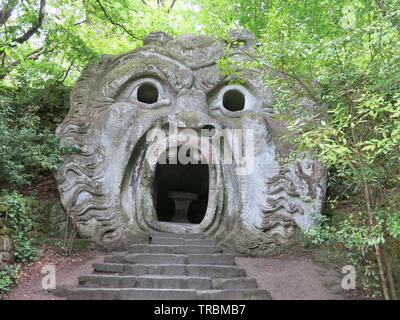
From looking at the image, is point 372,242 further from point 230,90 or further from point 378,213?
point 230,90

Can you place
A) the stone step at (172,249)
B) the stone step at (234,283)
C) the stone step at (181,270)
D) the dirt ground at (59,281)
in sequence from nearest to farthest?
the dirt ground at (59,281) < the stone step at (234,283) < the stone step at (181,270) < the stone step at (172,249)

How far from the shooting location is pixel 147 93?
28.2 feet

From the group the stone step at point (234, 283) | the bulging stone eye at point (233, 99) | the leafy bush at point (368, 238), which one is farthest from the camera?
the bulging stone eye at point (233, 99)

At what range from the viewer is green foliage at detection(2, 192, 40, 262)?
578cm

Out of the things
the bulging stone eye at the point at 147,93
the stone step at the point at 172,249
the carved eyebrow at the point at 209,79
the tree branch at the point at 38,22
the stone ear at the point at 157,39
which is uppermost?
the stone ear at the point at 157,39

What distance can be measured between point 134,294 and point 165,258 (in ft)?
3.30

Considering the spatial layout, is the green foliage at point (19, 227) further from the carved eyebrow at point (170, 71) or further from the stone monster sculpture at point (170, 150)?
the carved eyebrow at point (170, 71)

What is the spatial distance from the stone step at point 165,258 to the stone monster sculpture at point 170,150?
2.66 ft

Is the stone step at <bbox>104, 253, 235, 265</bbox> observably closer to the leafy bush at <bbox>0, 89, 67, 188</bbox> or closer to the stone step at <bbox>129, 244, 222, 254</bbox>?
the stone step at <bbox>129, 244, 222, 254</bbox>

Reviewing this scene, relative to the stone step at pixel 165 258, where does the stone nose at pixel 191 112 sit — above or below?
above

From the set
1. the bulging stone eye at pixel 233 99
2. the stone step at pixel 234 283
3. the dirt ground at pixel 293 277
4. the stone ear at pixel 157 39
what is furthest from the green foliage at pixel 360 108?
the stone ear at pixel 157 39

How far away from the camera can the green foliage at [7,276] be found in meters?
4.83

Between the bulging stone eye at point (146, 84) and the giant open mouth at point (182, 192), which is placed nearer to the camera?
the bulging stone eye at point (146, 84)
